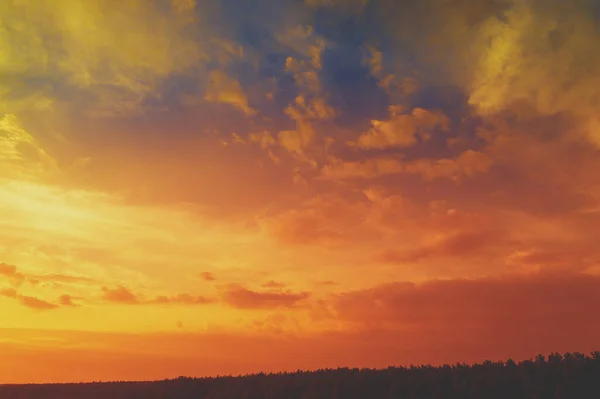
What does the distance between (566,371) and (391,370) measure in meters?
10.4

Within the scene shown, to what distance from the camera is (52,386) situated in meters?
58.1

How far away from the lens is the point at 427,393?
3056 cm

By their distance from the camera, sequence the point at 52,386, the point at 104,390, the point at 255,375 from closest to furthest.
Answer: the point at 255,375
the point at 104,390
the point at 52,386

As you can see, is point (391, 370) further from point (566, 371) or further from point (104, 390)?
point (104, 390)

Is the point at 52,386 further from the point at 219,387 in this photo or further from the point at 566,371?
the point at 566,371

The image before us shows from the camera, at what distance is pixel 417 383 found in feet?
103

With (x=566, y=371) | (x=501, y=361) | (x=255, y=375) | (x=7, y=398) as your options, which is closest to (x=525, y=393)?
(x=566, y=371)

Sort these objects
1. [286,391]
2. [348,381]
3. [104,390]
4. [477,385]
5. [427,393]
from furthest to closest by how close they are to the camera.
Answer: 1. [104,390]
2. [286,391]
3. [348,381]
4. [427,393]
5. [477,385]

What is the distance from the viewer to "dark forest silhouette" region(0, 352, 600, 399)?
26984 mm

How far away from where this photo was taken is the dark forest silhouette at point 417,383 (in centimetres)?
A: 2698

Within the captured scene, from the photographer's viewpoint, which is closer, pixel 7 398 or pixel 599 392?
pixel 599 392

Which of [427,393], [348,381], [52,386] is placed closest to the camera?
[427,393]

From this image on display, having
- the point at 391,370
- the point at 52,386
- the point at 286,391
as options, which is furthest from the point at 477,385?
the point at 52,386

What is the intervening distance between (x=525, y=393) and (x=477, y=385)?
7.14ft
